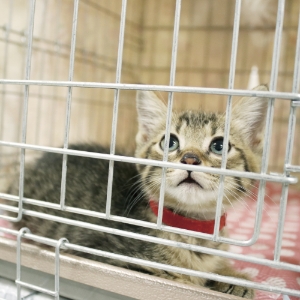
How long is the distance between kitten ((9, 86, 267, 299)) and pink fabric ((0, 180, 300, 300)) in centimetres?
8

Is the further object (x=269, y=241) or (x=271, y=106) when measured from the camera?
(x=269, y=241)

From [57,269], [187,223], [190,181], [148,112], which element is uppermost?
[148,112]

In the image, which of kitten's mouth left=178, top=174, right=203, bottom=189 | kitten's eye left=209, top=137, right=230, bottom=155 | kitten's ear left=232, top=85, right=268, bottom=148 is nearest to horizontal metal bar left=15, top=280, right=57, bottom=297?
kitten's mouth left=178, top=174, right=203, bottom=189

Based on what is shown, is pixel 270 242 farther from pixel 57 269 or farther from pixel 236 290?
pixel 57 269

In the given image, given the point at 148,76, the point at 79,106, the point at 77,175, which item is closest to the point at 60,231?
the point at 77,175

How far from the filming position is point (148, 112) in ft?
3.88

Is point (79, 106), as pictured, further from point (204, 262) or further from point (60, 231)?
point (204, 262)

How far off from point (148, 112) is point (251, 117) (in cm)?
33

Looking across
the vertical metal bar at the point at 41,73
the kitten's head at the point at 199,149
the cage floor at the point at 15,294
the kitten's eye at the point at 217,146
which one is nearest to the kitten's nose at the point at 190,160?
the kitten's head at the point at 199,149

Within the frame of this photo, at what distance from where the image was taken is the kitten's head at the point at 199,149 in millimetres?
901

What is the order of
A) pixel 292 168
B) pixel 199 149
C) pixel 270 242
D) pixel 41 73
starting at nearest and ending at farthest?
pixel 292 168, pixel 199 149, pixel 270 242, pixel 41 73

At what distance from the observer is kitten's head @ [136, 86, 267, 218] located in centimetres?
90

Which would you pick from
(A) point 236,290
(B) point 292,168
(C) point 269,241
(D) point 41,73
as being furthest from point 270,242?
(D) point 41,73

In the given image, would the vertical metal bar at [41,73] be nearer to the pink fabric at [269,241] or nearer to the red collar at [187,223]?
the pink fabric at [269,241]
